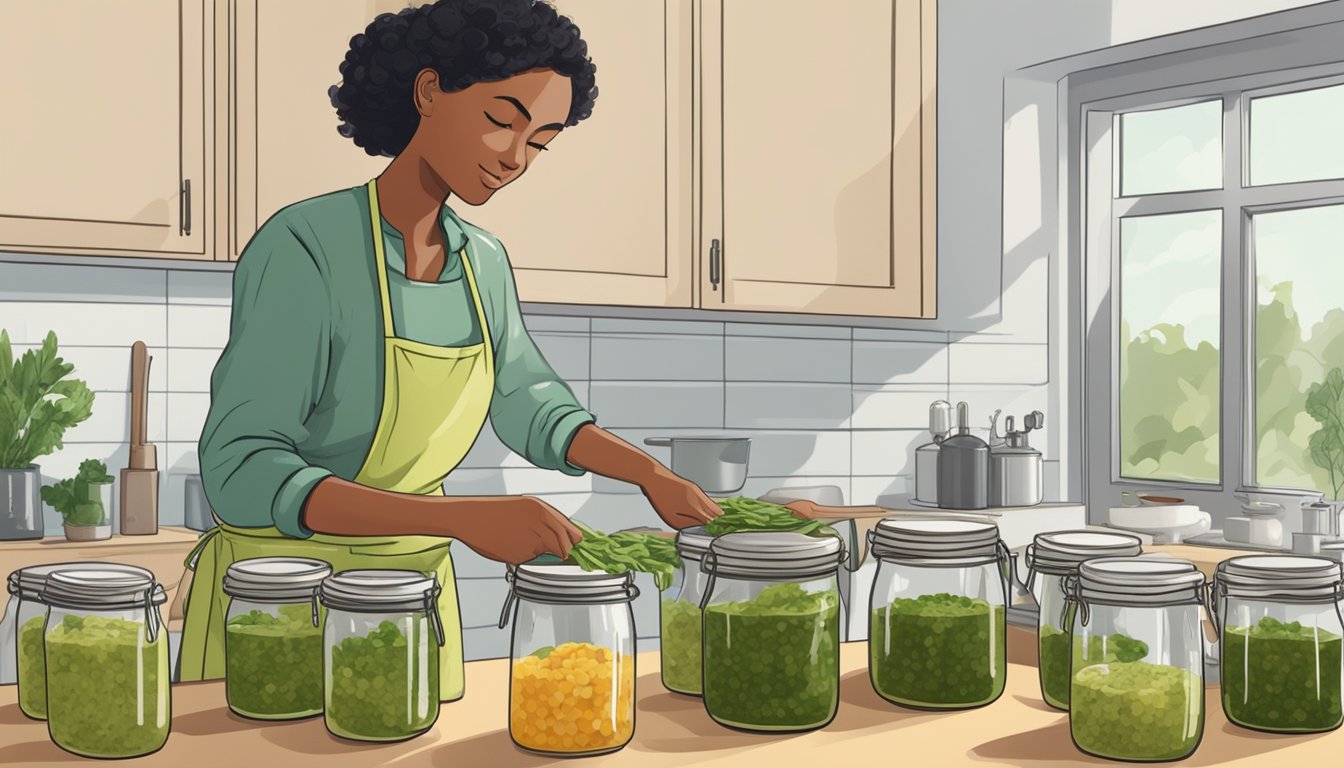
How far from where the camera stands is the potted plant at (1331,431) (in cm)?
320

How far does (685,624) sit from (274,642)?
1.30ft

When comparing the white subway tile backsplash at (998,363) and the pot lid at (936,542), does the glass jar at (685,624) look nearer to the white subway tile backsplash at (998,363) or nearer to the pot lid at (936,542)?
the pot lid at (936,542)

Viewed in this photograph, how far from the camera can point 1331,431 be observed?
10.6ft

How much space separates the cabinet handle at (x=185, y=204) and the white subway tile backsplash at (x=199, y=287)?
1.34ft

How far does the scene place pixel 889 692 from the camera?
4.10ft

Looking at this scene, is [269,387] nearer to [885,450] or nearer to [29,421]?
[29,421]

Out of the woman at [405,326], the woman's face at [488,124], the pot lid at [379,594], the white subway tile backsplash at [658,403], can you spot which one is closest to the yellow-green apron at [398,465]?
the woman at [405,326]

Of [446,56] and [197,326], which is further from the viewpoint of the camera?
[197,326]

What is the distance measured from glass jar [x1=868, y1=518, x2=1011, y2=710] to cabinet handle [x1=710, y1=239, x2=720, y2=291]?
5.66 ft

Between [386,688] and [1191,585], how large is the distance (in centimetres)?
69

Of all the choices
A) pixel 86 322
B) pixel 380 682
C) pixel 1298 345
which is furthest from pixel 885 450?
pixel 380 682

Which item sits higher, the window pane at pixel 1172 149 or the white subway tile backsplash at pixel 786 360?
the window pane at pixel 1172 149

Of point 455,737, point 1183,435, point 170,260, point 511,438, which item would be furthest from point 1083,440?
point 455,737

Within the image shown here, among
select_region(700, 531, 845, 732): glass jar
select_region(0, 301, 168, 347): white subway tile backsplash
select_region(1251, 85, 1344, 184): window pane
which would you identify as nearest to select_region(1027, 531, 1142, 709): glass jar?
select_region(700, 531, 845, 732): glass jar
